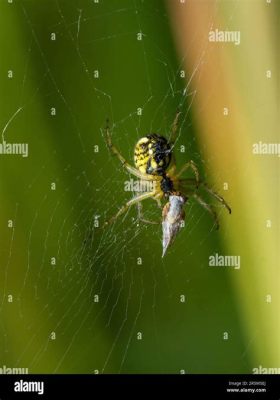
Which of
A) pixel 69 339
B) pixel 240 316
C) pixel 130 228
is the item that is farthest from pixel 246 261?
pixel 69 339

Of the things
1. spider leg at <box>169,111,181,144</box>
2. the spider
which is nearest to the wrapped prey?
the spider

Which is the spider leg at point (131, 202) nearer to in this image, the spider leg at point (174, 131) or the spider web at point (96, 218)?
the spider web at point (96, 218)

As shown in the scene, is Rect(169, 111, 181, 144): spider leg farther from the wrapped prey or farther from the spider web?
the wrapped prey

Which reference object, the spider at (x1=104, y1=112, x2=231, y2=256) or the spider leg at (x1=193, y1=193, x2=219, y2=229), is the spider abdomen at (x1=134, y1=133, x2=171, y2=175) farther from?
the spider leg at (x1=193, y1=193, x2=219, y2=229)

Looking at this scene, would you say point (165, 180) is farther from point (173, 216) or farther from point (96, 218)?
point (96, 218)

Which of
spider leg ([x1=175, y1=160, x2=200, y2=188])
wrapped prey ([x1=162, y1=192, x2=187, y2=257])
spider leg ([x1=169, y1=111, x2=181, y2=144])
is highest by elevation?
spider leg ([x1=169, y1=111, x2=181, y2=144])

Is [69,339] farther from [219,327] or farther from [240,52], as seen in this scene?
[240,52]

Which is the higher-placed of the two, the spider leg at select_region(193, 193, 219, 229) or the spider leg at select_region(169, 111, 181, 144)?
the spider leg at select_region(169, 111, 181, 144)

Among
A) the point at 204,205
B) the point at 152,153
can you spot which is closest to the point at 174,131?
the point at 152,153

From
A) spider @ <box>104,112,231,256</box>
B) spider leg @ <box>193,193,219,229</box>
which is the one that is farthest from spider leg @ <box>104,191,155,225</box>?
spider leg @ <box>193,193,219,229</box>
